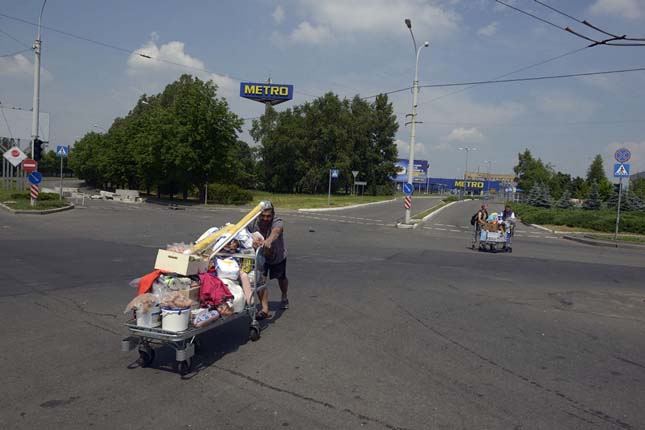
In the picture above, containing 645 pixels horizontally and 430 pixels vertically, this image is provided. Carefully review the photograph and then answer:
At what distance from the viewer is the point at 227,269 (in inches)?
237

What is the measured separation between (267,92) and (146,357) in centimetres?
5126

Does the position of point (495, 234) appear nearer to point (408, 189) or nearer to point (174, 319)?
point (408, 189)

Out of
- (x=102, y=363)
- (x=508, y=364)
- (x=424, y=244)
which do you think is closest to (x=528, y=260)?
(x=424, y=244)

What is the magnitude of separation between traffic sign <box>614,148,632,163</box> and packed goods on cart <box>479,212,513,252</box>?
28.0ft

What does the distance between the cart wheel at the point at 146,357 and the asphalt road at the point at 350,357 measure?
0.11 m

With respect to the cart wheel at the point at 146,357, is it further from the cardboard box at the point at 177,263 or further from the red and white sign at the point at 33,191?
the red and white sign at the point at 33,191

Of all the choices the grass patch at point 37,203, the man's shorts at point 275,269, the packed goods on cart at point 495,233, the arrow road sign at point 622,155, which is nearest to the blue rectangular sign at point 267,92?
the grass patch at point 37,203

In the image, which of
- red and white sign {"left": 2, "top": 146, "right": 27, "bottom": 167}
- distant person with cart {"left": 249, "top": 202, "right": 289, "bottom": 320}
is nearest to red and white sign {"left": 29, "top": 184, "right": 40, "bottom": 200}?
red and white sign {"left": 2, "top": 146, "right": 27, "bottom": 167}

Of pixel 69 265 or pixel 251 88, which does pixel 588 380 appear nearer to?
pixel 69 265

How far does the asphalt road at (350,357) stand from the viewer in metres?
4.25

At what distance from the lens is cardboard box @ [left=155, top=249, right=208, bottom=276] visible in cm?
522

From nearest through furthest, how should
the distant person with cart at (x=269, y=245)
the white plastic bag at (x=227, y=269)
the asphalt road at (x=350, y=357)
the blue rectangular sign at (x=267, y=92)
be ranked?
the asphalt road at (x=350, y=357), the white plastic bag at (x=227, y=269), the distant person with cart at (x=269, y=245), the blue rectangular sign at (x=267, y=92)

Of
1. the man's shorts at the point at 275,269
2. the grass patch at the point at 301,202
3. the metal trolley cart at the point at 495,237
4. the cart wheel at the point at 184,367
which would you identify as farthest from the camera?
the grass patch at the point at 301,202

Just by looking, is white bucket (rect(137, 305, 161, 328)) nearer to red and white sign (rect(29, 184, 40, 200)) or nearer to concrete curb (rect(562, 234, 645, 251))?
concrete curb (rect(562, 234, 645, 251))
